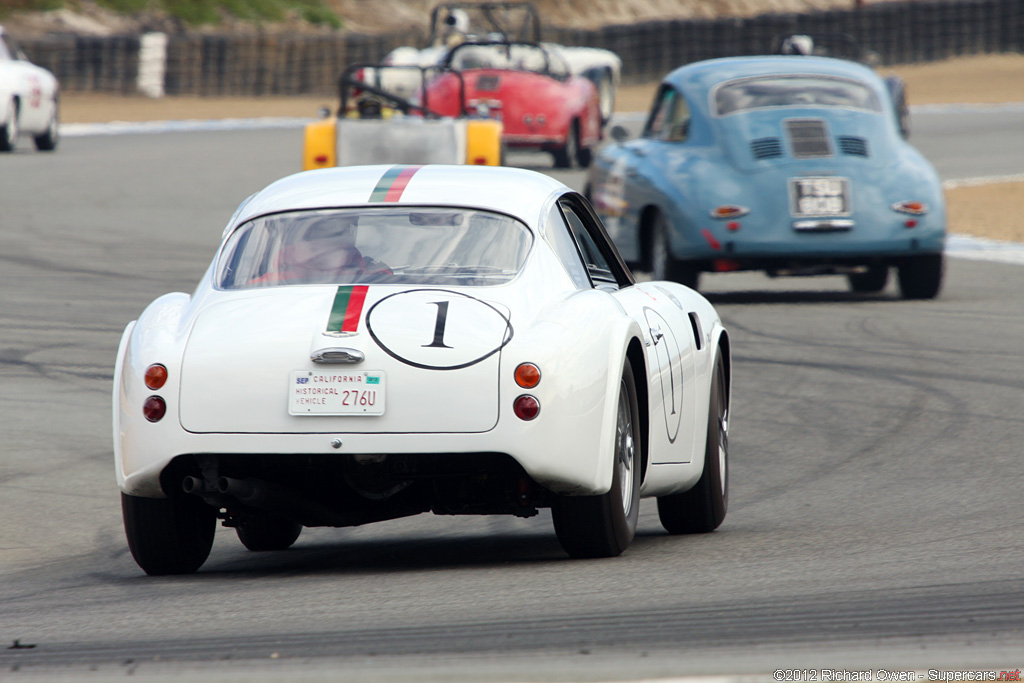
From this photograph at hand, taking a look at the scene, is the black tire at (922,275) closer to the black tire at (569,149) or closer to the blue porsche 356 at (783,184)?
the blue porsche 356 at (783,184)

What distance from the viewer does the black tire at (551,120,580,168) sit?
23.9 meters

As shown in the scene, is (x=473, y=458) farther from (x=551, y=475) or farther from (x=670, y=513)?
(x=670, y=513)

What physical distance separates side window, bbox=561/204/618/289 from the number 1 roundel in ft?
3.05

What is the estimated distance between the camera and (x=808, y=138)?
42.3 ft

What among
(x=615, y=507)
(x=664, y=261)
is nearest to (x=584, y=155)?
(x=664, y=261)

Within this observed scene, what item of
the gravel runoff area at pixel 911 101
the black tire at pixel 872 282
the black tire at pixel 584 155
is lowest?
the gravel runoff area at pixel 911 101

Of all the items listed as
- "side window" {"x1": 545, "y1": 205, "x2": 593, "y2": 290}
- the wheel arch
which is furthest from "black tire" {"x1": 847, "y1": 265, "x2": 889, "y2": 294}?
the wheel arch

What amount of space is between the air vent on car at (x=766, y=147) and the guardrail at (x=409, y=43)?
32.0 meters

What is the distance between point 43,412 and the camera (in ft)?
28.8

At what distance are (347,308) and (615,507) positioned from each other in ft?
3.43

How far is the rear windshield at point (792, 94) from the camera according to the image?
43.4ft

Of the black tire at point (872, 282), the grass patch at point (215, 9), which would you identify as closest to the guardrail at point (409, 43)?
the grass patch at point (215, 9)

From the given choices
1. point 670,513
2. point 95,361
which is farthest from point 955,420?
point 95,361

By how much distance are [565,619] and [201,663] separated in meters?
0.96
